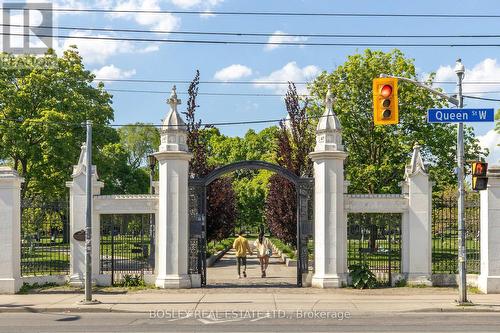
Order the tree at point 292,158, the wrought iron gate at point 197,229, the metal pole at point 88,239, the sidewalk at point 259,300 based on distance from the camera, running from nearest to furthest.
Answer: the sidewalk at point 259,300 < the metal pole at point 88,239 < the wrought iron gate at point 197,229 < the tree at point 292,158

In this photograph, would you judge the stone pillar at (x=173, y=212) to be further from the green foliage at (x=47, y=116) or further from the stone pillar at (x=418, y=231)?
the green foliage at (x=47, y=116)

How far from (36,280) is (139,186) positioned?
51507 millimetres

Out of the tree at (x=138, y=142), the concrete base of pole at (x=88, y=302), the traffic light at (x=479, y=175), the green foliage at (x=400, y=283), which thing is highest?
the tree at (x=138, y=142)

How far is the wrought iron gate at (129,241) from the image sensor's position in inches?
827

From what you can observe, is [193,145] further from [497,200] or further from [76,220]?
[497,200]

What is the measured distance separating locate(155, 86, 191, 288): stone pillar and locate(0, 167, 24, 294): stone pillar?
4.35 meters

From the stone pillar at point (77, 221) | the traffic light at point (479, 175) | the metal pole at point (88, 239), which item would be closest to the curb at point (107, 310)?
the metal pole at point (88, 239)

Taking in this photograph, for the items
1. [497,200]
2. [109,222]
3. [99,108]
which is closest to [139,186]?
[99,108]

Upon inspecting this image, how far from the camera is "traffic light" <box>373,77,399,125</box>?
16172 millimetres

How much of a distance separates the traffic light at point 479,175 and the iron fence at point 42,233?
12637mm

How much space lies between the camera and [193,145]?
3188 cm

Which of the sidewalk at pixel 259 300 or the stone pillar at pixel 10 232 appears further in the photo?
the stone pillar at pixel 10 232

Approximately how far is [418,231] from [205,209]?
6.85 metres

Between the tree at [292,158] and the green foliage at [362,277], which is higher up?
the tree at [292,158]
